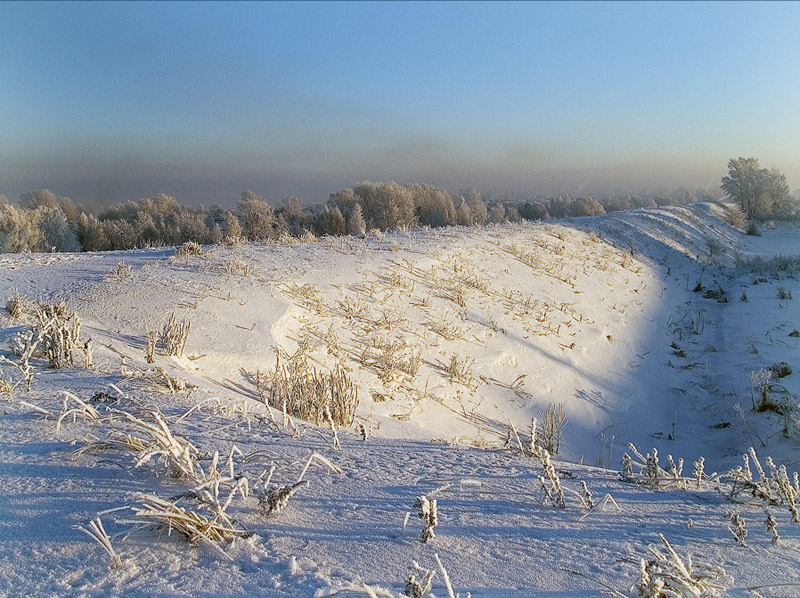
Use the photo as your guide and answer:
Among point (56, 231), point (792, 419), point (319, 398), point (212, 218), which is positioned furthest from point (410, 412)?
point (212, 218)

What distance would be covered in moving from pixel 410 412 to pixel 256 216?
1986cm

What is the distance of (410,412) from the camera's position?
16.6 feet

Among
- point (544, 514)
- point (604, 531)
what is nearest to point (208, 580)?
point (544, 514)

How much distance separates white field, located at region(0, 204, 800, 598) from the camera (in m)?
1.71

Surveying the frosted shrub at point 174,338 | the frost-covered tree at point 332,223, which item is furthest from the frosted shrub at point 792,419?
the frost-covered tree at point 332,223

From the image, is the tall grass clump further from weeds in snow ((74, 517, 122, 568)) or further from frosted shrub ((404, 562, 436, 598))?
→ frosted shrub ((404, 562, 436, 598))

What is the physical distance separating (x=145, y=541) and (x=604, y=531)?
5.52 feet

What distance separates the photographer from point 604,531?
2.04 metres

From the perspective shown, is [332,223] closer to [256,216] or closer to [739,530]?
[256,216]

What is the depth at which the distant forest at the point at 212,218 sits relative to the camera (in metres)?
16.8

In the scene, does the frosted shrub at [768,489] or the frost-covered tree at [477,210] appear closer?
the frosted shrub at [768,489]

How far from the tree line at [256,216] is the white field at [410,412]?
138 inches

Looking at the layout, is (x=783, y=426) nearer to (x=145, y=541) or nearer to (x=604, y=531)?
(x=604, y=531)

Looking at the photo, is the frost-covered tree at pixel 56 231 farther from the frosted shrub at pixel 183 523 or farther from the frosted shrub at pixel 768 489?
the frosted shrub at pixel 768 489
